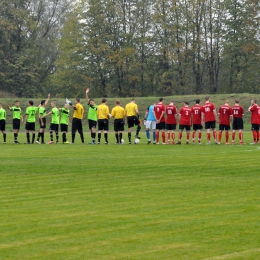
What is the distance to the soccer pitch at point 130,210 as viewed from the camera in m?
8.23

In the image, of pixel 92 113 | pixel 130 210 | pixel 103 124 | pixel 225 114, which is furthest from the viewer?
pixel 92 113

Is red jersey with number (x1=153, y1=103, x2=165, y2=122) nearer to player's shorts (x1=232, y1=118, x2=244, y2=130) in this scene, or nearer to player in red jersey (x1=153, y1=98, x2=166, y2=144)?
player in red jersey (x1=153, y1=98, x2=166, y2=144)

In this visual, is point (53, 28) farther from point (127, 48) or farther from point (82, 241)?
point (82, 241)

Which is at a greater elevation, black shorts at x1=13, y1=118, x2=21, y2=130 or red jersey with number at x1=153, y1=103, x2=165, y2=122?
red jersey with number at x1=153, y1=103, x2=165, y2=122

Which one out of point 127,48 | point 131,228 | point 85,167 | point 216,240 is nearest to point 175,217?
point 131,228

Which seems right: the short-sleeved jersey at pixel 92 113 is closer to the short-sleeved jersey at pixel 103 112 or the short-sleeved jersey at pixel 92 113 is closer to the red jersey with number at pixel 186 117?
the short-sleeved jersey at pixel 103 112

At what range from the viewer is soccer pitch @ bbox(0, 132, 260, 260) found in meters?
8.23

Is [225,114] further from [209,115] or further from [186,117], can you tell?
[186,117]

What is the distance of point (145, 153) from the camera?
78.1 ft

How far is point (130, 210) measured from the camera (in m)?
10.9

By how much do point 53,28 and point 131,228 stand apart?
267ft

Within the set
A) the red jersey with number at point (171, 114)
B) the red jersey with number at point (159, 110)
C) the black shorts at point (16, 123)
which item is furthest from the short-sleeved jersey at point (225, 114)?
the black shorts at point (16, 123)

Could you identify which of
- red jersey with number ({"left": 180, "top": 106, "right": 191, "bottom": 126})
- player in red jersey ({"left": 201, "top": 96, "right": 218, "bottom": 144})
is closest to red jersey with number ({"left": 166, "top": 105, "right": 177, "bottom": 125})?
red jersey with number ({"left": 180, "top": 106, "right": 191, "bottom": 126})

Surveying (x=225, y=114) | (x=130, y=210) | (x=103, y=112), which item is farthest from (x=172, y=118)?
(x=130, y=210)
